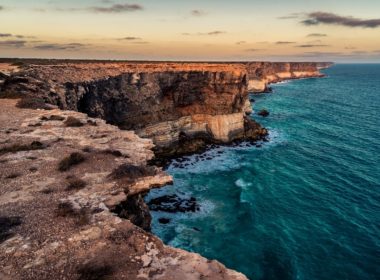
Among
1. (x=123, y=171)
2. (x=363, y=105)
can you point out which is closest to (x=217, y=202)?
(x=123, y=171)

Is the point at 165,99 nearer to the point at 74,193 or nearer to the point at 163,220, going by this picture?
the point at 163,220

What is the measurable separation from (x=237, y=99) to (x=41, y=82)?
38.9 meters

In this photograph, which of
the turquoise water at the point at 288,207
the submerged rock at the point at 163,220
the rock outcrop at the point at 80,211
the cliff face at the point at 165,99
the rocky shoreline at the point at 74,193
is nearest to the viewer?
the rock outcrop at the point at 80,211

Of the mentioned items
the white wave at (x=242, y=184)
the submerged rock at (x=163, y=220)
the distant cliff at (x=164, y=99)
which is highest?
the distant cliff at (x=164, y=99)

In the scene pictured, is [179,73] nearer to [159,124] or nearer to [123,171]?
[159,124]

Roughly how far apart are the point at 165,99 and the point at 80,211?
49.0 meters

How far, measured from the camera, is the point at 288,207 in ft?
128

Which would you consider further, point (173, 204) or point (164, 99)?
point (164, 99)

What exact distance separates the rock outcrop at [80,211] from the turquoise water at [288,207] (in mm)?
13258

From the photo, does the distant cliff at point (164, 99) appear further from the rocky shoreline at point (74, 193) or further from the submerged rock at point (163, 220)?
the submerged rock at point (163, 220)

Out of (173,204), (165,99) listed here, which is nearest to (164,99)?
(165,99)

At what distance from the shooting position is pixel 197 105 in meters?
65.1

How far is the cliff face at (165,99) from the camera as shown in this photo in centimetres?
4647

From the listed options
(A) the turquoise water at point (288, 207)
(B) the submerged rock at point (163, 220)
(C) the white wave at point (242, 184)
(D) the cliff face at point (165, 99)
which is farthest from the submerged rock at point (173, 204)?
(D) the cliff face at point (165, 99)
